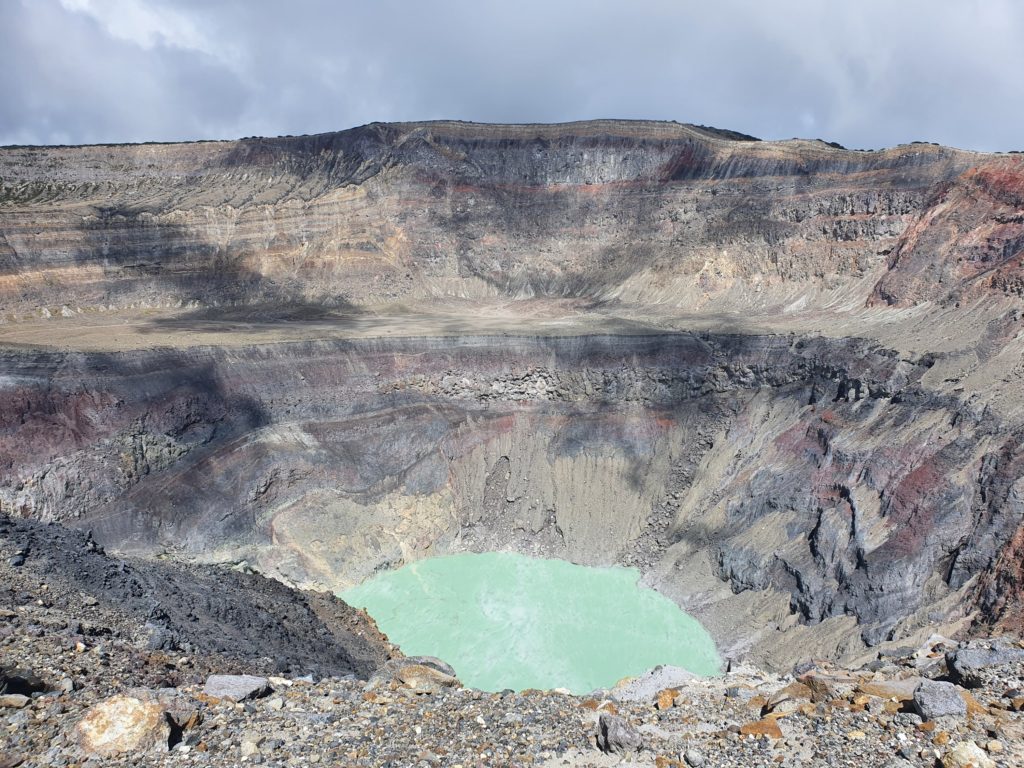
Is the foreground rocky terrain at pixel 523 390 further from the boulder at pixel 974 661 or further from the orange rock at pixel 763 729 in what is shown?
the boulder at pixel 974 661

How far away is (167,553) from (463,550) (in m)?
11.6

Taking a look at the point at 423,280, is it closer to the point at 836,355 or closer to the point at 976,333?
the point at 836,355

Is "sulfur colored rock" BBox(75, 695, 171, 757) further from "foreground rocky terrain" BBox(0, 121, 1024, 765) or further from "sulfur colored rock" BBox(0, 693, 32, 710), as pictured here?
"sulfur colored rock" BBox(0, 693, 32, 710)

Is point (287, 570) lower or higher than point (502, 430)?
lower

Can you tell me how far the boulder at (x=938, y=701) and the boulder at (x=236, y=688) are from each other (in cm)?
964

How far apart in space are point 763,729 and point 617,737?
6.67 feet

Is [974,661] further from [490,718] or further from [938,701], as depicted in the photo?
[490,718]

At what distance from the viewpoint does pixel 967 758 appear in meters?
8.70

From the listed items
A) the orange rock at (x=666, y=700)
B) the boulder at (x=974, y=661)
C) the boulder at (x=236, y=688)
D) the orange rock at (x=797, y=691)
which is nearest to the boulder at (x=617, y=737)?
the orange rock at (x=666, y=700)

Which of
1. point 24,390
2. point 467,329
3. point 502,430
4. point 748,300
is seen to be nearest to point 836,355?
point 748,300

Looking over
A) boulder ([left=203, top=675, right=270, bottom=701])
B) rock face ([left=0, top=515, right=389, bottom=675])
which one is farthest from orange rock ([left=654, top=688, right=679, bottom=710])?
rock face ([left=0, top=515, right=389, bottom=675])

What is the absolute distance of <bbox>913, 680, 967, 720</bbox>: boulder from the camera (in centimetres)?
975

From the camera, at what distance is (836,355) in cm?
3259

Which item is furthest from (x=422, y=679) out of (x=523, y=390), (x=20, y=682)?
(x=523, y=390)
